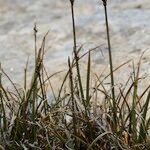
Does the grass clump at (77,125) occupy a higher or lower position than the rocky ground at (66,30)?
lower

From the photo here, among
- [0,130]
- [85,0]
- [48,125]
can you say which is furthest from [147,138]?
[85,0]

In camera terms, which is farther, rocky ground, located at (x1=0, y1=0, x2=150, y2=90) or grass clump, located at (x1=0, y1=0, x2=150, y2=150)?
rocky ground, located at (x1=0, y1=0, x2=150, y2=90)

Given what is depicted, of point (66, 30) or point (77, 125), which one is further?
point (66, 30)

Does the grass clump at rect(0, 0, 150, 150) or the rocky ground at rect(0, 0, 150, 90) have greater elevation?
the rocky ground at rect(0, 0, 150, 90)

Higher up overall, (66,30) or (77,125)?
(66,30)

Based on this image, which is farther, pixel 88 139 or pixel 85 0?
pixel 85 0

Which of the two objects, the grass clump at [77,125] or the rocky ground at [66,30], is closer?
the grass clump at [77,125]

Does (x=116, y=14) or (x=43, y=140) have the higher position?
(x=116, y=14)

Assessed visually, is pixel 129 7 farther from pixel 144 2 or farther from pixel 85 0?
pixel 85 0
